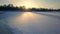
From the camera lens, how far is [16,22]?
2525mm

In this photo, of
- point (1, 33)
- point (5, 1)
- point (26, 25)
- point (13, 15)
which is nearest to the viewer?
point (1, 33)

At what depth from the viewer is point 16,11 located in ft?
9.50

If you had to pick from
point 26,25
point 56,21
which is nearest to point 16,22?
point 26,25

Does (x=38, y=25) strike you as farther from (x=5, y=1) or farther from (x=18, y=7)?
(x=5, y=1)

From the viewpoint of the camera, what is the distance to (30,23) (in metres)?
2.53

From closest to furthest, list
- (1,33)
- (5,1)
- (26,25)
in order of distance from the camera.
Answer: (1,33), (26,25), (5,1)

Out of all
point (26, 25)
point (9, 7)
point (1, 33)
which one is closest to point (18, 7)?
point (9, 7)

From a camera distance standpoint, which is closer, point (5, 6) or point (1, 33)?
point (1, 33)

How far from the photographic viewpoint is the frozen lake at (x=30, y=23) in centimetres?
228

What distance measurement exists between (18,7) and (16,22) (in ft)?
0.95

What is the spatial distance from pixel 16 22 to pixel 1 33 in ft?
1.35

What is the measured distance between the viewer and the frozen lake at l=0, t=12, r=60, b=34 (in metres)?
2.28

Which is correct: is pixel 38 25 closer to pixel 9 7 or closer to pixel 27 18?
pixel 27 18

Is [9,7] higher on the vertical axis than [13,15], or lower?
higher
